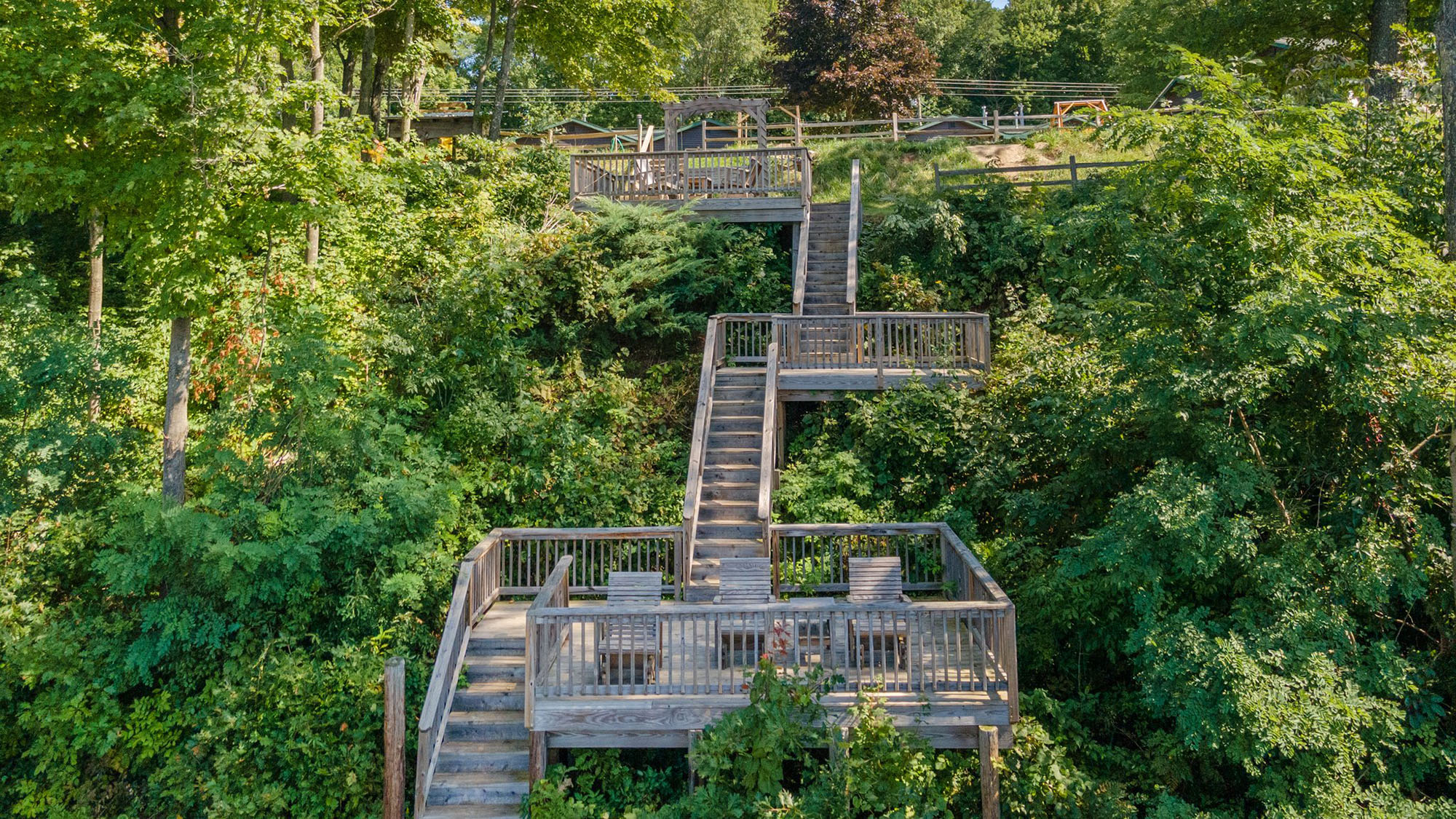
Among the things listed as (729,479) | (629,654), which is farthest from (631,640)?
(729,479)

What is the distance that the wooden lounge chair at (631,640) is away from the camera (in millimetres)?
8594

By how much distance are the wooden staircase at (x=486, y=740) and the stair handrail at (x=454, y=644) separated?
0.38ft

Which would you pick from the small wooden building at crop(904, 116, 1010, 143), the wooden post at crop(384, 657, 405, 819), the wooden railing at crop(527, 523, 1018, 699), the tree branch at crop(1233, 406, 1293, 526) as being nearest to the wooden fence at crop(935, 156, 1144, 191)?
the small wooden building at crop(904, 116, 1010, 143)

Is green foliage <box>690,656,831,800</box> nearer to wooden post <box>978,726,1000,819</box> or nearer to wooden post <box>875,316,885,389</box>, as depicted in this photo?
wooden post <box>978,726,1000,819</box>

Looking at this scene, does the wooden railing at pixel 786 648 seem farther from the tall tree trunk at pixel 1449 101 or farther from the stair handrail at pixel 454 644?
the tall tree trunk at pixel 1449 101

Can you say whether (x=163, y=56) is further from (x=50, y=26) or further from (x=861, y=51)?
(x=861, y=51)

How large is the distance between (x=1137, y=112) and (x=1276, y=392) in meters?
3.16

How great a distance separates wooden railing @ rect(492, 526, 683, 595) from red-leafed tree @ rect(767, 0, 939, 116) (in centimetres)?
2131

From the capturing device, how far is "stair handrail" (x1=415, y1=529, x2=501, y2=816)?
28.5 ft

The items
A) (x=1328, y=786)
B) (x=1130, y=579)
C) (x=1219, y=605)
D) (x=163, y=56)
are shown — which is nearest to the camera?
(x=1328, y=786)

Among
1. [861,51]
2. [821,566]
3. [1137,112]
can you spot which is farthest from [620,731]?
[861,51]

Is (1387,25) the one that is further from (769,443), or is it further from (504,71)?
(504,71)

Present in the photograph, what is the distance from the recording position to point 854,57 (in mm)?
29594

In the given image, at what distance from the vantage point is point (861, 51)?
29.5 m
